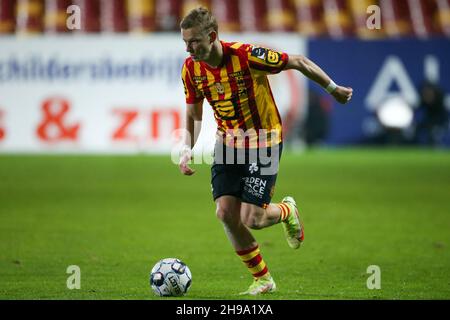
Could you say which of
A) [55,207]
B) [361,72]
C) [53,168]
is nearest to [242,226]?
[55,207]

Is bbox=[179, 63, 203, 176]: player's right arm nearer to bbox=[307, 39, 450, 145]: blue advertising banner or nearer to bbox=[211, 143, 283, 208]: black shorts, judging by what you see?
bbox=[211, 143, 283, 208]: black shorts

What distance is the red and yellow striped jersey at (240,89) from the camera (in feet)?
23.1

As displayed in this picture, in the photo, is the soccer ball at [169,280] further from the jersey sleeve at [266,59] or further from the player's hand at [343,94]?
the player's hand at [343,94]

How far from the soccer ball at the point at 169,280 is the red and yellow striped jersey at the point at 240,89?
109 centimetres

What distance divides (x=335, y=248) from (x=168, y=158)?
423 inches

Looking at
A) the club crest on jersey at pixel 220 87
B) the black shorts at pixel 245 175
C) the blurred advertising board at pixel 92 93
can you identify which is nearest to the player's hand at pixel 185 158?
the black shorts at pixel 245 175

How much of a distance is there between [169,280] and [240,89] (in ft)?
4.84

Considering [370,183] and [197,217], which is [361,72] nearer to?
[370,183]

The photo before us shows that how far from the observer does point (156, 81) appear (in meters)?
20.5

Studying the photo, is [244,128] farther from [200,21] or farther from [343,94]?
[200,21]

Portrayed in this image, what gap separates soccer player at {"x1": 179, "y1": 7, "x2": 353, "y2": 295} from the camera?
6957 millimetres

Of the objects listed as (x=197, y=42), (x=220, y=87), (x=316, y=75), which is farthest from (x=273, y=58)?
(x=197, y=42)

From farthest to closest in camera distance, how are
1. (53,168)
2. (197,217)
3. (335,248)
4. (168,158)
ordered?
1. (168,158)
2. (53,168)
3. (197,217)
4. (335,248)
